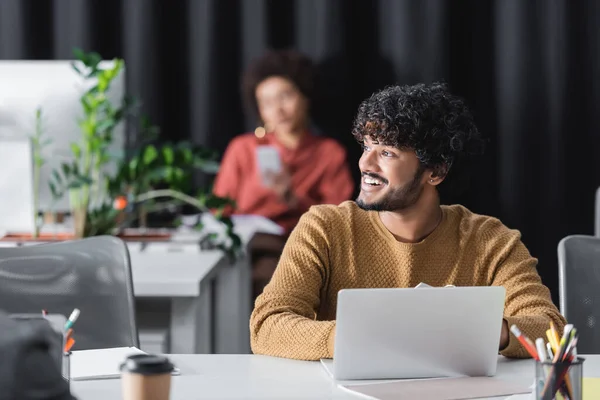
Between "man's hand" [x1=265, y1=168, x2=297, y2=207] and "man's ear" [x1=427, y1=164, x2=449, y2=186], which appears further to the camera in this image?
"man's hand" [x1=265, y1=168, x2=297, y2=207]

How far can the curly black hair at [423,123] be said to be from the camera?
1.70 metres

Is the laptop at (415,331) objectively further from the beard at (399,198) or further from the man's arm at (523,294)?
the beard at (399,198)

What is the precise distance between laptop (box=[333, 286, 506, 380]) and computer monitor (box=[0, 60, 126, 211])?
1593 mm

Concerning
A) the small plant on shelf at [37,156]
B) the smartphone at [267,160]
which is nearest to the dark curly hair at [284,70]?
the smartphone at [267,160]

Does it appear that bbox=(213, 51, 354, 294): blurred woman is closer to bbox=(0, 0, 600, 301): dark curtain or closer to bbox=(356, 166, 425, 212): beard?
bbox=(0, 0, 600, 301): dark curtain

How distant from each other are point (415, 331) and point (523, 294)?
43 centimetres

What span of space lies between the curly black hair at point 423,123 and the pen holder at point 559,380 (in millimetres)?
656

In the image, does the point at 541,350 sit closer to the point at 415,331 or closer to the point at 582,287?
the point at 415,331

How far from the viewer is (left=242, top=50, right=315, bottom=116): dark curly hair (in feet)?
13.6

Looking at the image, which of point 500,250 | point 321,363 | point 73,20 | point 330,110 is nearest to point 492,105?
point 330,110

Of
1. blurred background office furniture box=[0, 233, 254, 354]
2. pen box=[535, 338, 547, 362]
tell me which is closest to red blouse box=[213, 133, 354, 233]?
blurred background office furniture box=[0, 233, 254, 354]

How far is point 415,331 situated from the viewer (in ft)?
4.37

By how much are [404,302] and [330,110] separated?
3038mm

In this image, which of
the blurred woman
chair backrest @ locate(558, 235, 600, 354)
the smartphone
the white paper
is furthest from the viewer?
the blurred woman
